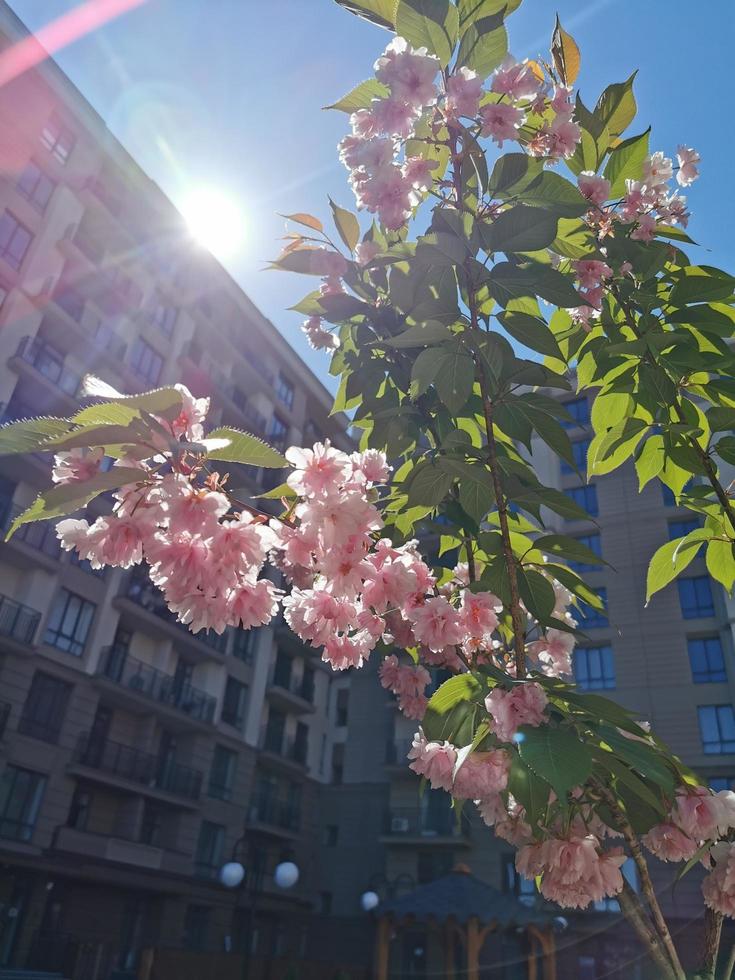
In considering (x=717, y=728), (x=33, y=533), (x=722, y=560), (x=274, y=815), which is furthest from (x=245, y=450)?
(x=274, y=815)

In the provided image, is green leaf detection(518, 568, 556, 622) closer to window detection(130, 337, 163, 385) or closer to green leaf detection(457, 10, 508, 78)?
green leaf detection(457, 10, 508, 78)

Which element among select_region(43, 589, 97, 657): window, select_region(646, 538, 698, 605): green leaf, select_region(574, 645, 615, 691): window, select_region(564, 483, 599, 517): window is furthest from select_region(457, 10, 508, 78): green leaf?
select_region(564, 483, 599, 517): window

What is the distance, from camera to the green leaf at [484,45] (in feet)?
5.68

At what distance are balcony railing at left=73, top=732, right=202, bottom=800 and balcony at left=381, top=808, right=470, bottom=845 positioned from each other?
7.18 meters

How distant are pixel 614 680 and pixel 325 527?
23.1m

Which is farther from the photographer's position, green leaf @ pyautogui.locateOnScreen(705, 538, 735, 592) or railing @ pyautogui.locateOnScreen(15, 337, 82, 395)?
railing @ pyautogui.locateOnScreen(15, 337, 82, 395)

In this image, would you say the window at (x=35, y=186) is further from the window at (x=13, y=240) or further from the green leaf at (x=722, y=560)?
the green leaf at (x=722, y=560)

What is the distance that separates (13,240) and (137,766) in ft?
47.9

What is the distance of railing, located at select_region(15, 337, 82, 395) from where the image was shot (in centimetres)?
1733

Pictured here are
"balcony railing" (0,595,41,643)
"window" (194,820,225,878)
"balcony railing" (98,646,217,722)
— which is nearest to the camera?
"balcony railing" (0,595,41,643)

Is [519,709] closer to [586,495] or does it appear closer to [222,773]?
[222,773]

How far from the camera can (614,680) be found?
22094mm

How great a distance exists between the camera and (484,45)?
177 centimetres

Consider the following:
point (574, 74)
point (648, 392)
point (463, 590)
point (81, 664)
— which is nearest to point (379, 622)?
point (463, 590)
